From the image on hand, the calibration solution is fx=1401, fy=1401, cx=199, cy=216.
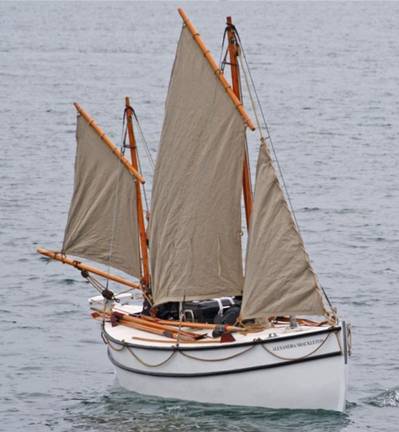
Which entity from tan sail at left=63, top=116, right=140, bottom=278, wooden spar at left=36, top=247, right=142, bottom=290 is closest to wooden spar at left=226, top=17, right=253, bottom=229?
tan sail at left=63, top=116, right=140, bottom=278

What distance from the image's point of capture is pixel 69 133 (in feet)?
302

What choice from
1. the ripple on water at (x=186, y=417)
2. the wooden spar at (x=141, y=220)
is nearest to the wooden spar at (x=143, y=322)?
the wooden spar at (x=141, y=220)

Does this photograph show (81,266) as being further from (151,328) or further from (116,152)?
(151,328)

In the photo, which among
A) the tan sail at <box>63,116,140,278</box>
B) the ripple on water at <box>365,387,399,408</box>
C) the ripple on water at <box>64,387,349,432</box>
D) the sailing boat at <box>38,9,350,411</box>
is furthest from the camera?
the tan sail at <box>63,116,140,278</box>

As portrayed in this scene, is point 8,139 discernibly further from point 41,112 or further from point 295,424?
point 295,424

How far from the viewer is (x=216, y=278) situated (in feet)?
117

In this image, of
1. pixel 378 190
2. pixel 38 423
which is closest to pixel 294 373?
pixel 38 423

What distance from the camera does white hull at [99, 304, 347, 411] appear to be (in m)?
33.2

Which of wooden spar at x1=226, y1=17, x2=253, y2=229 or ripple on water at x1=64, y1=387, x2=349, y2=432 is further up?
wooden spar at x1=226, y1=17, x2=253, y2=229

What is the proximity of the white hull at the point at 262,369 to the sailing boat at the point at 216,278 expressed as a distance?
0.11 ft

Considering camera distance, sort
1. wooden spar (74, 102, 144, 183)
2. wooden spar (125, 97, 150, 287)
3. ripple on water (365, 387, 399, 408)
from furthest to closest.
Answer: wooden spar (125, 97, 150, 287) < wooden spar (74, 102, 144, 183) < ripple on water (365, 387, 399, 408)

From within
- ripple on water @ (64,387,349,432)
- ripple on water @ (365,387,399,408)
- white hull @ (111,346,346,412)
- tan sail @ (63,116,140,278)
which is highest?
tan sail @ (63,116,140,278)

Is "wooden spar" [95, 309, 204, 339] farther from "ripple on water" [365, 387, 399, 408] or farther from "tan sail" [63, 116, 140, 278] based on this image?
"ripple on water" [365, 387, 399, 408]

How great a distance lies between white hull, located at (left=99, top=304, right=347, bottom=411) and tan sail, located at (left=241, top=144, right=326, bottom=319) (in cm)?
70
